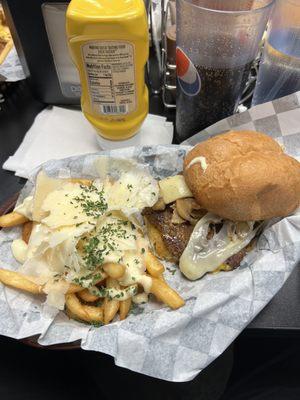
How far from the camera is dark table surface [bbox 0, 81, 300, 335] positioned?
80cm

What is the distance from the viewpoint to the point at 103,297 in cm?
82

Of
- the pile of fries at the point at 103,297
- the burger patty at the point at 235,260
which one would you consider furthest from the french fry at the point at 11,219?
the burger patty at the point at 235,260

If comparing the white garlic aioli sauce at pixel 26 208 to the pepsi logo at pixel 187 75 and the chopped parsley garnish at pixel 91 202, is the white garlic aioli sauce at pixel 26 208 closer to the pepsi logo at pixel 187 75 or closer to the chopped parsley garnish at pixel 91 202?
the chopped parsley garnish at pixel 91 202

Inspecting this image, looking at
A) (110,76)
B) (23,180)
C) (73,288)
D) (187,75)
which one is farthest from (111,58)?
(73,288)

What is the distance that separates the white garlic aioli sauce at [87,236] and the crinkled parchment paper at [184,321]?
0.06 meters

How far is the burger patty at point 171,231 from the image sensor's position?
0.88m

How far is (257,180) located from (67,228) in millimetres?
439

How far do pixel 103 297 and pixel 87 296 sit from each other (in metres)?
0.04

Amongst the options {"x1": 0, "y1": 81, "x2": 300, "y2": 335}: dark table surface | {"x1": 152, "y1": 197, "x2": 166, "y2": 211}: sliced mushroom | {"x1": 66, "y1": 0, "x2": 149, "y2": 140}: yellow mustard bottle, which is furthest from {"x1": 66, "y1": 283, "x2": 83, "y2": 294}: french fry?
{"x1": 66, "y1": 0, "x2": 149, "y2": 140}: yellow mustard bottle

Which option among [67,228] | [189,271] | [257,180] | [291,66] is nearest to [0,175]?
[67,228]

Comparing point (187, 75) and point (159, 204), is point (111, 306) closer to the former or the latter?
point (159, 204)

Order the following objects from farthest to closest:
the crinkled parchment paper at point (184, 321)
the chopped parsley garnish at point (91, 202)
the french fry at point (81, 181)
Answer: the french fry at point (81, 181)
the chopped parsley garnish at point (91, 202)
the crinkled parchment paper at point (184, 321)

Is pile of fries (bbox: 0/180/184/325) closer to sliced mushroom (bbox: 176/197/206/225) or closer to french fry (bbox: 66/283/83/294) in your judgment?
french fry (bbox: 66/283/83/294)

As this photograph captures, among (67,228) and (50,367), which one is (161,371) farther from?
(50,367)
